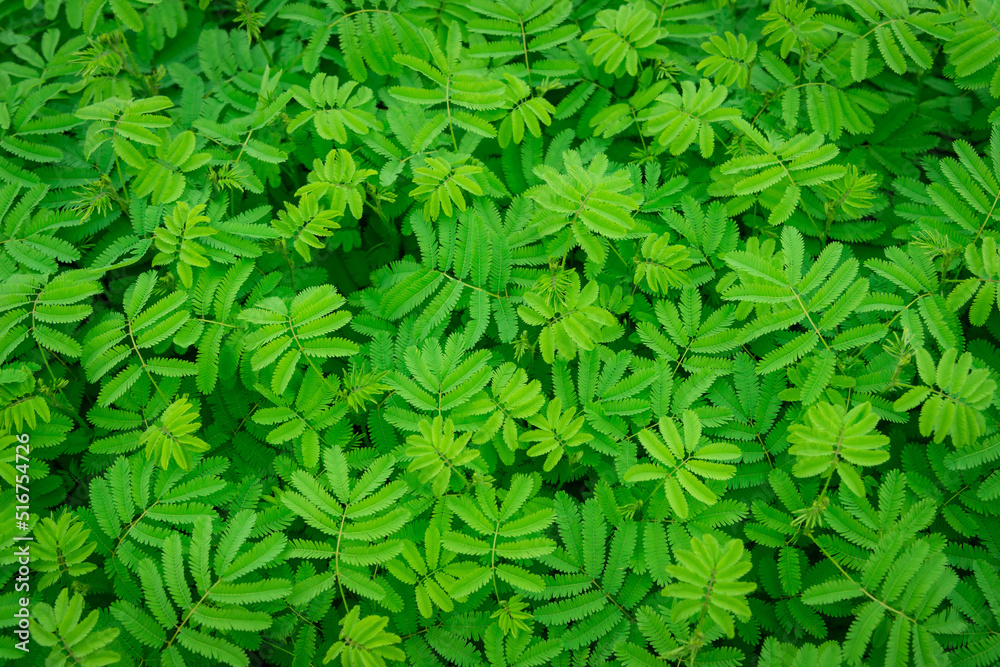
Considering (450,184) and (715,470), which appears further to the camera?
(450,184)

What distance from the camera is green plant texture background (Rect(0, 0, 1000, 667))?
7.26 ft

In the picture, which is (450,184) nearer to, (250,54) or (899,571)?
(250,54)

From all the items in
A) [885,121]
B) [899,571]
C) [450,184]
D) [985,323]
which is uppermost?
[885,121]

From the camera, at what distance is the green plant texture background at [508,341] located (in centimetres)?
221

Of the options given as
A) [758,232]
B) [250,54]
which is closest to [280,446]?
[250,54]

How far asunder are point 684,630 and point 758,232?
1.64 m

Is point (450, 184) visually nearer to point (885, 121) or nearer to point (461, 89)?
point (461, 89)

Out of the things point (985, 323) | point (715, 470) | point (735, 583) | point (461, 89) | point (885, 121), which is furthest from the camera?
point (885, 121)

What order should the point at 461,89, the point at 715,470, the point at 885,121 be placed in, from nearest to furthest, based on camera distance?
the point at 715,470
the point at 461,89
the point at 885,121

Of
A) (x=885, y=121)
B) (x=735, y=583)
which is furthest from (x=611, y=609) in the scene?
(x=885, y=121)

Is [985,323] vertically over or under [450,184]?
under

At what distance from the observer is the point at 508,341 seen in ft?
8.32

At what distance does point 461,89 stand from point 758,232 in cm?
141

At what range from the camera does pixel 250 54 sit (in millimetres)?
3096
